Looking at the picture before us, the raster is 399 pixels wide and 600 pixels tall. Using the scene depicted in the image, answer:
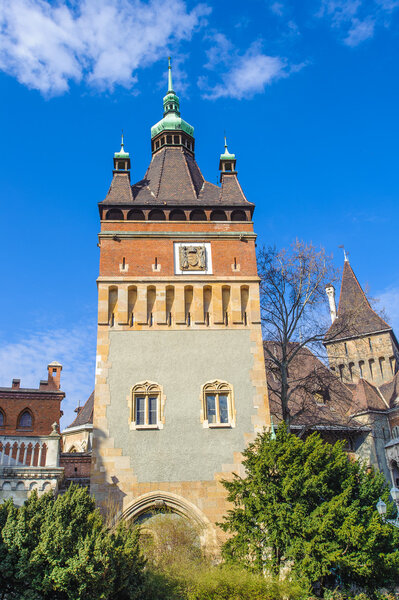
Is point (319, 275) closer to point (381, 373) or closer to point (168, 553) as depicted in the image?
point (168, 553)

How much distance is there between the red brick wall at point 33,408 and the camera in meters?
29.3

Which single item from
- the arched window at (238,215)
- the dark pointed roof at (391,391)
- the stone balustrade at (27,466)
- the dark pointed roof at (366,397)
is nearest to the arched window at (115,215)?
the arched window at (238,215)

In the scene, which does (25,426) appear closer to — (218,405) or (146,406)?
(146,406)

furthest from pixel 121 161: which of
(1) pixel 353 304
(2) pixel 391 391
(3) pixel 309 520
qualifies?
(2) pixel 391 391

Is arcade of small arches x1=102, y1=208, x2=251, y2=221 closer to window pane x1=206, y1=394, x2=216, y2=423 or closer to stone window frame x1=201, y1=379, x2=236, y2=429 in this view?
stone window frame x1=201, y1=379, x2=236, y2=429

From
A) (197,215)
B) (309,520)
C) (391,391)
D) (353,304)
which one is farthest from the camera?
(353,304)

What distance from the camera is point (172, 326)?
21609 millimetres

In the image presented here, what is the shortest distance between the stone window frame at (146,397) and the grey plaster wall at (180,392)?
14 cm

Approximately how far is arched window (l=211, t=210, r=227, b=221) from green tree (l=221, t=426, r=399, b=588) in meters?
9.33

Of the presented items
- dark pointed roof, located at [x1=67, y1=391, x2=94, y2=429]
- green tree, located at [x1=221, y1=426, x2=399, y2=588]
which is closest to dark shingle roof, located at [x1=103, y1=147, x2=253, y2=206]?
green tree, located at [x1=221, y1=426, x2=399, y2=588]

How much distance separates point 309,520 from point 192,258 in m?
10.6

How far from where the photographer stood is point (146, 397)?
20297mm

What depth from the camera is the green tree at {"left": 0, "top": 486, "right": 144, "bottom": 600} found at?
12.4 metres

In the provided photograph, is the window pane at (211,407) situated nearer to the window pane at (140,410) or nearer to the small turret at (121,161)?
the window pane at (140,410)
